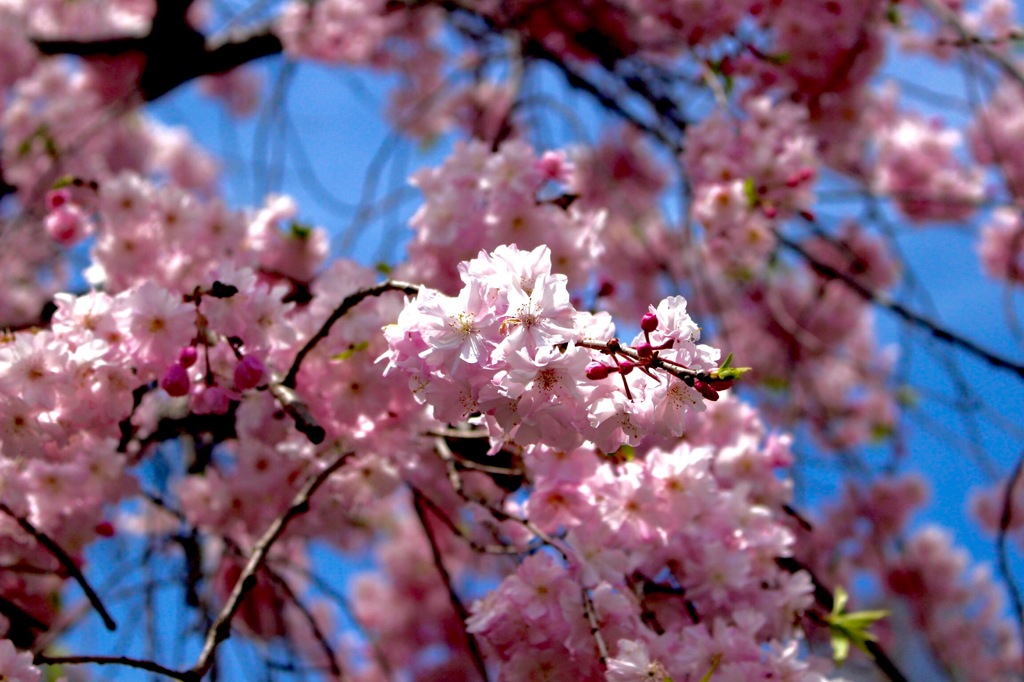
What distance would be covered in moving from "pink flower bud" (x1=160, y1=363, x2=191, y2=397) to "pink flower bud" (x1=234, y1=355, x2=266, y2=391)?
0.08m

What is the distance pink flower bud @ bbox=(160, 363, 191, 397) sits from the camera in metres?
1.21

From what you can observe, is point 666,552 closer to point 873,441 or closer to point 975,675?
point 873,441

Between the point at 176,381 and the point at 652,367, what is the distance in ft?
2.38

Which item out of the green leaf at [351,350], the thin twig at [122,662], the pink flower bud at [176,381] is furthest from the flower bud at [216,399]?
the thin twig at [122,662]

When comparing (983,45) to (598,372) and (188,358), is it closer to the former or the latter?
(598,372)

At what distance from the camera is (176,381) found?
1.21 m

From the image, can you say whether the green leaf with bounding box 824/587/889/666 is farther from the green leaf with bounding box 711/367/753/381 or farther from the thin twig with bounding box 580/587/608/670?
the green leaf with bounding box 711/367/753/381

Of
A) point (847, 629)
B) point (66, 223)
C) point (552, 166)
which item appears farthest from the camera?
point (66, 223)

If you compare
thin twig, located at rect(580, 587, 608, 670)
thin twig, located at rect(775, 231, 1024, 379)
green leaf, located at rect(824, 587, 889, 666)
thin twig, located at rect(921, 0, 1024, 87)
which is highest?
thin twig, located at rect(921, 0, 1024, 87)

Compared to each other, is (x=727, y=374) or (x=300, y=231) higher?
(x=727, y=374)

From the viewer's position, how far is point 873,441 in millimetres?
4312

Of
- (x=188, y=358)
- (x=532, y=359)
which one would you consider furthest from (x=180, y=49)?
(x=532, y=359)

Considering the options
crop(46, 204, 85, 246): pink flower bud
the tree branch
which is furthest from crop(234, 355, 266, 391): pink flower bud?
crop(46, 204, 85, 246): pink flower bud

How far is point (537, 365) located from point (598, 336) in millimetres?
124
